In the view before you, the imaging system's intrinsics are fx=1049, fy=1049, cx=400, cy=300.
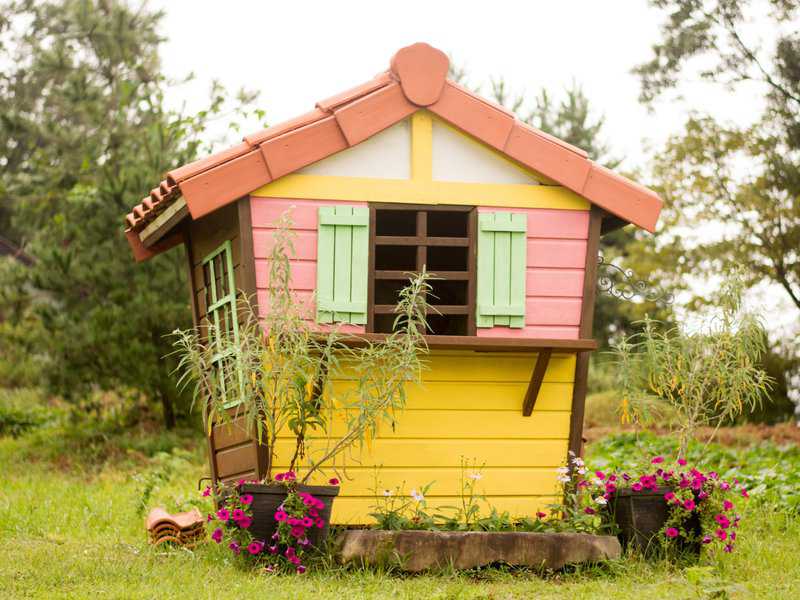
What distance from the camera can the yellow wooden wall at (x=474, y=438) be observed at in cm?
713

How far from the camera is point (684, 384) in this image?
703cm

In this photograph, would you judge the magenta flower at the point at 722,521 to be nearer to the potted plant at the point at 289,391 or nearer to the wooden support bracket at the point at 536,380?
the wooden support bracket at the point at 536,380

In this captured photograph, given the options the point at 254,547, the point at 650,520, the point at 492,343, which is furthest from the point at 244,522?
the point at 650,520

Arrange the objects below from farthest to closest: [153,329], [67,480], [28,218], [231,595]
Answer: [28,218]
[153,329]
[67,480]
[231,595]

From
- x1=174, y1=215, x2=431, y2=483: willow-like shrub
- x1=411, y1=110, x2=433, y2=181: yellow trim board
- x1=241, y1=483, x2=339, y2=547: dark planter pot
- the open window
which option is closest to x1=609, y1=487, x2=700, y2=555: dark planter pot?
the open window

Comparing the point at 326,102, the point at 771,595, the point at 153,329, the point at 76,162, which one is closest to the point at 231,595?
the point at 771,595

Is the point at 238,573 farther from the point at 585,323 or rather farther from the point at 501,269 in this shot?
the point at 585,323

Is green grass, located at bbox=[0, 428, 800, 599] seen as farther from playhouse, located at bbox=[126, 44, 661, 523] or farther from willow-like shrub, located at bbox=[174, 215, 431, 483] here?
playhouse, located at bbox=[126, 44, 661, 523]

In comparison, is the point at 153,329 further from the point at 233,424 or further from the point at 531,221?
the point at 531,221

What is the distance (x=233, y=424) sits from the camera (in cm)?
759

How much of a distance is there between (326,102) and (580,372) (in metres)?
2.61

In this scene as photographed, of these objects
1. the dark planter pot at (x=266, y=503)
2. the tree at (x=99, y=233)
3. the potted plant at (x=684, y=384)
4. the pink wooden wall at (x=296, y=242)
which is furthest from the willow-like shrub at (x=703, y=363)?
the tree at (x=99, y=233)

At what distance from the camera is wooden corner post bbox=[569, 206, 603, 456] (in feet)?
24.1

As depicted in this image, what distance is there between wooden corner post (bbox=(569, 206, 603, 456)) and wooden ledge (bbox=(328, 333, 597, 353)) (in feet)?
0.86
